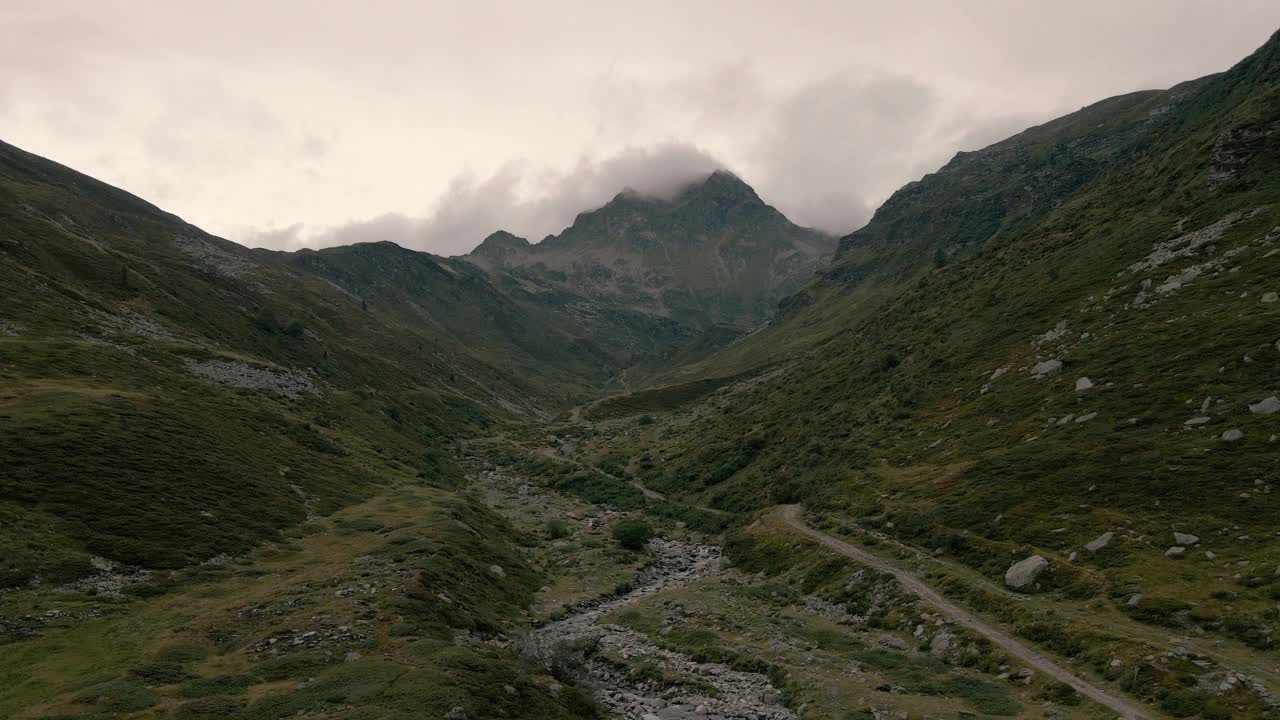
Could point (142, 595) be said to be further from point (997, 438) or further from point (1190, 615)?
point (997, 438)

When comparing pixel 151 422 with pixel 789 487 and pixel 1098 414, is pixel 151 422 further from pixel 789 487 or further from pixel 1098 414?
pixel 1098 414

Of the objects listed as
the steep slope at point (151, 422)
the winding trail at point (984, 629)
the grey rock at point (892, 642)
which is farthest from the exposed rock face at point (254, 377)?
the grey rock at point (892, 642)

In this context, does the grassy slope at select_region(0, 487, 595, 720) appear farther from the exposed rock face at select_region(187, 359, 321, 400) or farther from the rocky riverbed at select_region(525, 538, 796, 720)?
the exposed rock face at select_region(187, 359, 321, 400)

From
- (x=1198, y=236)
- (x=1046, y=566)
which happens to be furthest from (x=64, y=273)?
(x=1198, y=236)

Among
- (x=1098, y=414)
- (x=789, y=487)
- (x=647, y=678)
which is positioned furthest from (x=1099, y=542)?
(x=789, y=487)

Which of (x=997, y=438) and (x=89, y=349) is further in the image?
(x=89, y=349)

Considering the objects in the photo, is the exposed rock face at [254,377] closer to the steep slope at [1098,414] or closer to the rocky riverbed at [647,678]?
the steep slope at [1098,414]
